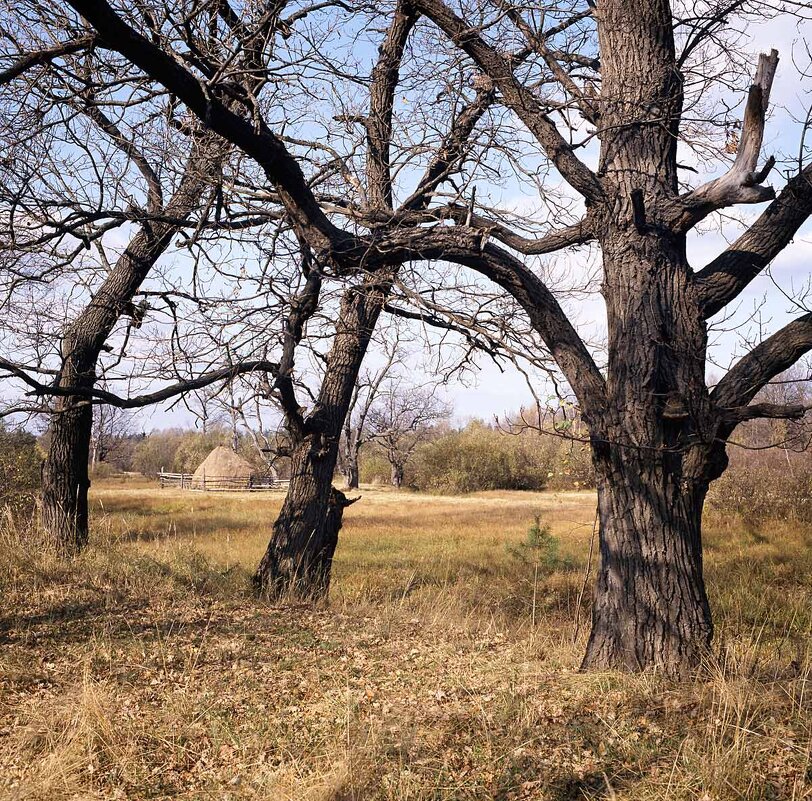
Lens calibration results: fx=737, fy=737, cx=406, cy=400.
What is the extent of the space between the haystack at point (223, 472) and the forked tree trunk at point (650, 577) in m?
36.5

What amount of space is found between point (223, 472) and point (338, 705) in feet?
125

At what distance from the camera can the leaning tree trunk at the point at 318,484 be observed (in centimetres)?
782

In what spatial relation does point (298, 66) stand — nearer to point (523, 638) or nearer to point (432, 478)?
point (523, 638)

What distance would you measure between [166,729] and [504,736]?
5.70 ft

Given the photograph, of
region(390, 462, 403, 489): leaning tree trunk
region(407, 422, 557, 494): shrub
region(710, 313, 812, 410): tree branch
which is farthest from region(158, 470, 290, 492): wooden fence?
region(710, 313, 812, 410): tree branch

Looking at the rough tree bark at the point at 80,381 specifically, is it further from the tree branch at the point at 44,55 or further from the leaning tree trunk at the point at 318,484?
the tree branch at the point at 44,55

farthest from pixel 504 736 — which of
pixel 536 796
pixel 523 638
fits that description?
pixel 523 638

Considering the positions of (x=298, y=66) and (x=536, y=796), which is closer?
(x=536, y=796)

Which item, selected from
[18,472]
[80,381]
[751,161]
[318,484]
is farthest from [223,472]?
[751,161]

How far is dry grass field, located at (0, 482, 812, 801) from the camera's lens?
3324mm

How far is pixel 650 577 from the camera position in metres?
4.85

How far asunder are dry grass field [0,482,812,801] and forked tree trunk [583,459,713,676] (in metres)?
0.21

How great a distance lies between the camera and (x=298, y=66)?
6.67m

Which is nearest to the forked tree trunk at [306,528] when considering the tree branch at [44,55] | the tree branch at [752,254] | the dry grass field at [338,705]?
the dry grass field at [338,705]
